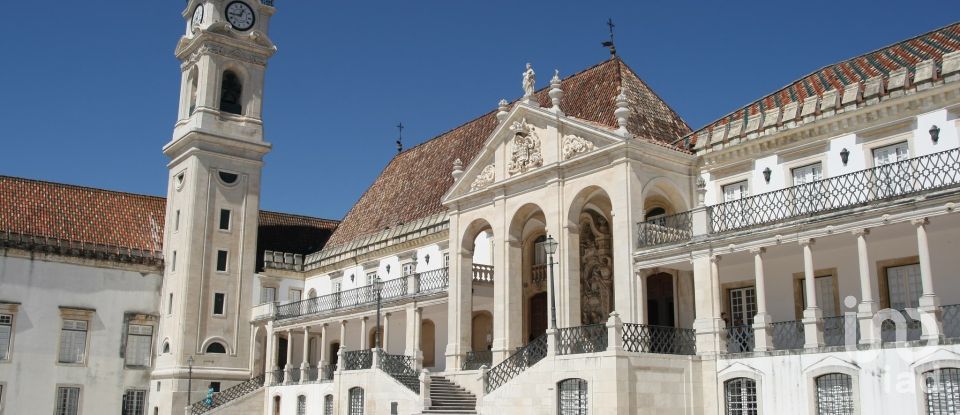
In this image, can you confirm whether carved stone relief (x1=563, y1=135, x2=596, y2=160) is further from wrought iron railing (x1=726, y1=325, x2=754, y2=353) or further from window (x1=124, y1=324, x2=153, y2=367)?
window (x1=124, y1=324, x2=153, y2=367)

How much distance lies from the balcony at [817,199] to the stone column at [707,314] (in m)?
0.86

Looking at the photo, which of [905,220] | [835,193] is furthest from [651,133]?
[905,220]

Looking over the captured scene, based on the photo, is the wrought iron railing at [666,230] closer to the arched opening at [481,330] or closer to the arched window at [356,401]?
the arched opening at [481,330]

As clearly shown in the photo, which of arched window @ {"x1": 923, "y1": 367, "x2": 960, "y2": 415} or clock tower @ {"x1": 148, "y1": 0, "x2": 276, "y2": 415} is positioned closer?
arched window @ {"x1": 923, "y1": 367, "x2": 960, "y2": 415}

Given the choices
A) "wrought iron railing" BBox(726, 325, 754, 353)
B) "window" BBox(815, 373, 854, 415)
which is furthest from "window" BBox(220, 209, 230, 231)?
"window" BBox(815, 373, 854, 415)

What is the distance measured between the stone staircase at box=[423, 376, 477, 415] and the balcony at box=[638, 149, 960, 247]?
6.34 m

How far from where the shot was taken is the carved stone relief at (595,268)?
25.0 m

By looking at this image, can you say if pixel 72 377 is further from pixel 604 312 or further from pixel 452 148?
pixel 604 312

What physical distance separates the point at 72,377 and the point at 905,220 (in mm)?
30821

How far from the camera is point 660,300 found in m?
24.0

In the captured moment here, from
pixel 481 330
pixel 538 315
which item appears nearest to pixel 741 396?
pixel 538 315

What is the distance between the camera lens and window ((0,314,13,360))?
33.9 metres

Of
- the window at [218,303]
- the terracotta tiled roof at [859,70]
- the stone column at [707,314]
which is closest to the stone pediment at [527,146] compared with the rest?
the terracotta tiled roof at [859,70]

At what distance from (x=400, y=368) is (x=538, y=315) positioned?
4440mm
